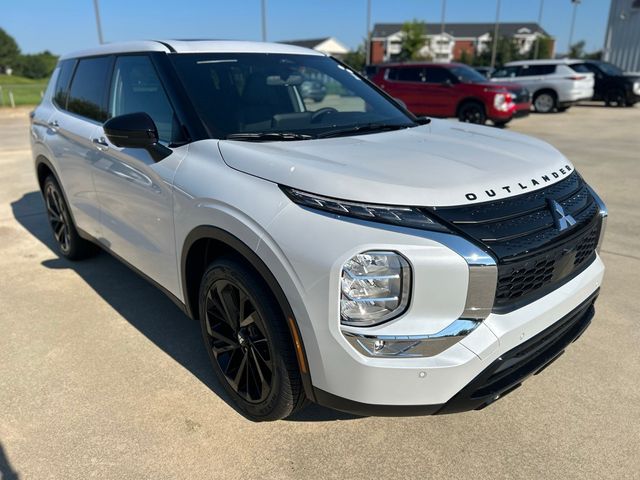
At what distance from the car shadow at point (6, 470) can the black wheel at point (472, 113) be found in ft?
43.3

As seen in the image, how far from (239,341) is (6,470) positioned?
1.15 metres

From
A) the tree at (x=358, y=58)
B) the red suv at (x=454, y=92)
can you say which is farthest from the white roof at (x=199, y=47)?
the tree at (x=358, y=58)

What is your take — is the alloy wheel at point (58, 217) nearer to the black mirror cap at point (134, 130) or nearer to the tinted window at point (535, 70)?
the black mirror cap at point (134, 130)

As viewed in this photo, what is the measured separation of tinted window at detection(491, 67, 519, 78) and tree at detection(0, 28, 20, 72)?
292ft

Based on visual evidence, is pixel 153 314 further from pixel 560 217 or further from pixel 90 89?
pixel 560 217

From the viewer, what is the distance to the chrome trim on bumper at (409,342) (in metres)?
1.90

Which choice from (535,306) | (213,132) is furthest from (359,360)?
(213,132)

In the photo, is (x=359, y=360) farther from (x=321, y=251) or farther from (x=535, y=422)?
(x=535, y=422)

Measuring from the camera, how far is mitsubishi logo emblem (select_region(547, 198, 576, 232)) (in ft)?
7.11

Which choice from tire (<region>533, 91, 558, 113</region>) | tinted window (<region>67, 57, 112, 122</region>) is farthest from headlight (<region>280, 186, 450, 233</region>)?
tire (<region>533, 91, 558, 113</region>)

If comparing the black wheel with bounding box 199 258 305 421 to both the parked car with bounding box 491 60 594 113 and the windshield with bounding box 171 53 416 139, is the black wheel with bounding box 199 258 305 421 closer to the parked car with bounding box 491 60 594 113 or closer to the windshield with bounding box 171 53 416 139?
the windshield with bounding box 171 53 416 139

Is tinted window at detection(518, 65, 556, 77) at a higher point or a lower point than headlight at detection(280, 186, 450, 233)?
lower

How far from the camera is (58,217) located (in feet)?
15.6

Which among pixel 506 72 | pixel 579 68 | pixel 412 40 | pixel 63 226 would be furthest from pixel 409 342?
pixel 412 40
